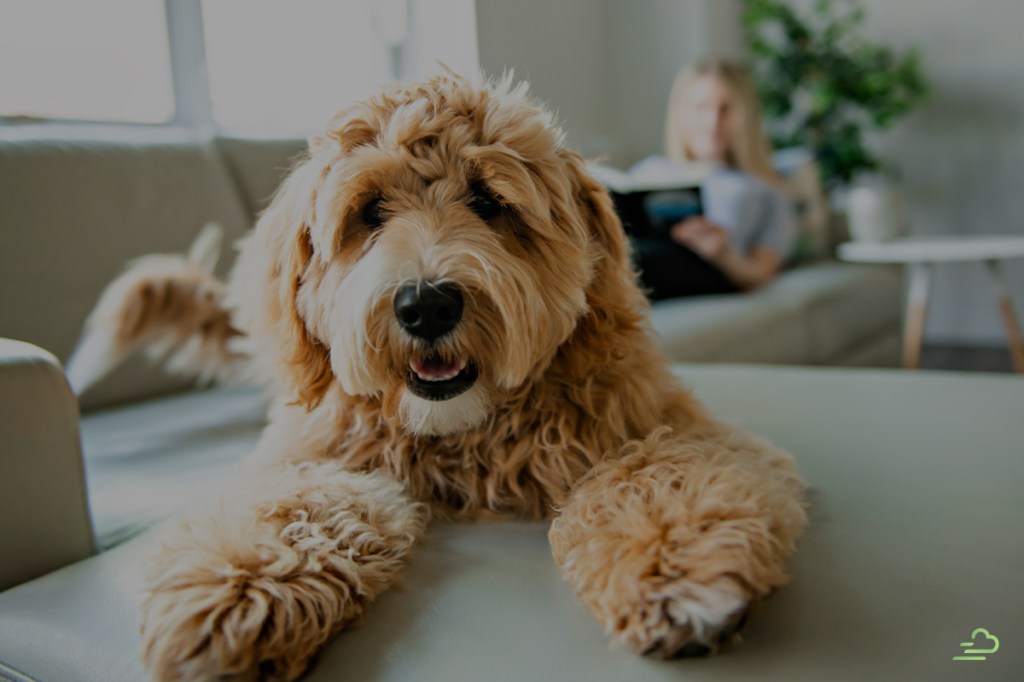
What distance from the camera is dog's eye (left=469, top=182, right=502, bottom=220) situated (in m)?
1.35

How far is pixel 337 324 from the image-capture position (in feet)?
4.20

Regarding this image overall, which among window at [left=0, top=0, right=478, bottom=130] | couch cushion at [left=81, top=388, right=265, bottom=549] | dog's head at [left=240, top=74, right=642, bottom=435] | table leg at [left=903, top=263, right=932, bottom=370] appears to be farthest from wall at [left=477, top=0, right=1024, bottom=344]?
dog's head at [left=240, top=74, right=642, bottom=435]

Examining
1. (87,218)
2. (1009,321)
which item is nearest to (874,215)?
(1009,321)

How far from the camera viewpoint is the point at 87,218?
7.98 feet

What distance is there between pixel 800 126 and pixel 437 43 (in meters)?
2.65

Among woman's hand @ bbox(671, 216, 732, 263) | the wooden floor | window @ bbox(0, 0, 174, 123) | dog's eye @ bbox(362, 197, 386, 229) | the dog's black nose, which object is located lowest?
the wooden floor

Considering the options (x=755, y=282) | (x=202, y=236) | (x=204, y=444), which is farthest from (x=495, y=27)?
(x=204, y=444)

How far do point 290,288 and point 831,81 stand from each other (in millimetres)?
5118

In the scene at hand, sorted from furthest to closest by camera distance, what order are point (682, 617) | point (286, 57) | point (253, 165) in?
point (286, 57), point (253, 165), point (682, 617)

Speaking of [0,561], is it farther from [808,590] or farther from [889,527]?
[889,527]

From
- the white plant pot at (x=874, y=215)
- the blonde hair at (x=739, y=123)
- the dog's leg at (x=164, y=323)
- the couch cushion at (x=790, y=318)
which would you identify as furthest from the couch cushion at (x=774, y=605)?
the white plant pot at (x=874, y=215)

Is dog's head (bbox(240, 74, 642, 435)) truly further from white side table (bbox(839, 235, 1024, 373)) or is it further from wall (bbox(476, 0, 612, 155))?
white side table (bbox(839, 235, 1024, 373))

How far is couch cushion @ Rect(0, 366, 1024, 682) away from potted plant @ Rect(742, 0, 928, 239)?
14.4 feet

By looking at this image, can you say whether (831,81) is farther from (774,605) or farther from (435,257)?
(774,605)
